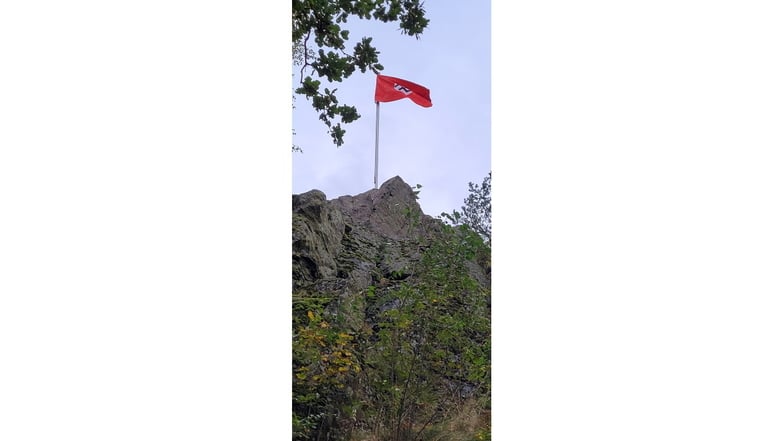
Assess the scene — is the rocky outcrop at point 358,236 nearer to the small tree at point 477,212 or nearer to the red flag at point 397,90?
the small tree at point 477,212

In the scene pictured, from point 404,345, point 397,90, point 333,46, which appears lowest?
point 404,345

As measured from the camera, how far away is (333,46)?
9.09 ft

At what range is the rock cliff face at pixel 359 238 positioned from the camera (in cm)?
273

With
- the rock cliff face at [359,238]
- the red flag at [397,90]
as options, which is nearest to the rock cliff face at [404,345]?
the rock cliff face at [359,238]

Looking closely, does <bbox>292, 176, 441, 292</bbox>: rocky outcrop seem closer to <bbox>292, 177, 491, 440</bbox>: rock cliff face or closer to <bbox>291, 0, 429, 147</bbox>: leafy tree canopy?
<bbox>292, 177, 491, 440</bbox>: rock cliff face

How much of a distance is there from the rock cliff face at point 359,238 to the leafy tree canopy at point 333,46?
397mm

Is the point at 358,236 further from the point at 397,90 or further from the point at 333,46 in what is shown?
the point at 333,46

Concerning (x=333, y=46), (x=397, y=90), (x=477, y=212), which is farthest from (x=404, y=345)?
(x=333, y=46)

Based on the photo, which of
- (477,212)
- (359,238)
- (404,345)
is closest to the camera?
(404,345)

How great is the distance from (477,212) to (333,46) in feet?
3.31

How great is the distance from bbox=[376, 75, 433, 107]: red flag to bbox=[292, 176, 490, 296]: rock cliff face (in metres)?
0.39

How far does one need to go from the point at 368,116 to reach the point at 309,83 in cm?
36
